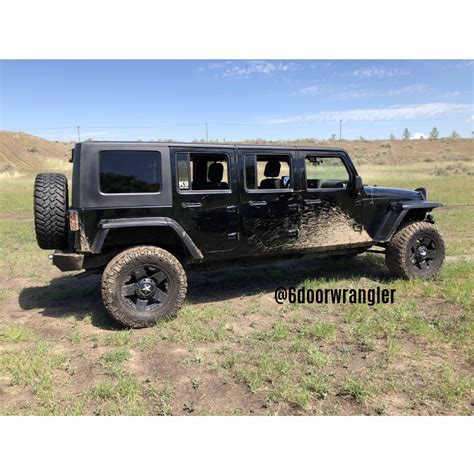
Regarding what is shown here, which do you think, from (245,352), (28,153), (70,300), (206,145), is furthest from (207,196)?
(28,153)

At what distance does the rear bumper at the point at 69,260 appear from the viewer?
417cm

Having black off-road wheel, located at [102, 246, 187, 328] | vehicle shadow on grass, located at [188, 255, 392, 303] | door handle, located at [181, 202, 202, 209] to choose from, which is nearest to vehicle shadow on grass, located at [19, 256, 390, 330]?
vehicle shadow on grass, located at [188, 255, 392, 303]

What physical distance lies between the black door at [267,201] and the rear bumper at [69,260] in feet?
5.91

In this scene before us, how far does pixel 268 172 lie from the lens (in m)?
5.06

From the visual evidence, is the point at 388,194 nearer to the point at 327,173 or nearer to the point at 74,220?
the point at 327,173

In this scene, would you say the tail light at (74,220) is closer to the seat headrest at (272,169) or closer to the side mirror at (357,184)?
the seat headrest at (272,169)

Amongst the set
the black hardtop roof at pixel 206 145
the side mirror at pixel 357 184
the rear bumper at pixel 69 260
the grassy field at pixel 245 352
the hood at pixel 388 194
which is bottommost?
the grassy field at pixel 245 352

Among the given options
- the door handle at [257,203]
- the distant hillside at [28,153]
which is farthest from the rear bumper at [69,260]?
the distant hillside at [28,153]

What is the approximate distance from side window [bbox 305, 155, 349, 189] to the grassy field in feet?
4.48

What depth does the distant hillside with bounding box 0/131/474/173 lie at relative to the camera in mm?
45438

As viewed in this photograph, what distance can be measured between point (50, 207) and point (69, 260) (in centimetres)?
61

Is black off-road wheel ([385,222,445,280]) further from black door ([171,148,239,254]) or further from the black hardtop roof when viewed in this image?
black door ([171,148,239,254])

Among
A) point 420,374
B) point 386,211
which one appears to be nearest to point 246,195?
point 386,211

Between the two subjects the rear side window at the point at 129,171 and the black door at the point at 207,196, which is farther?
the black door at the point at 207,196
